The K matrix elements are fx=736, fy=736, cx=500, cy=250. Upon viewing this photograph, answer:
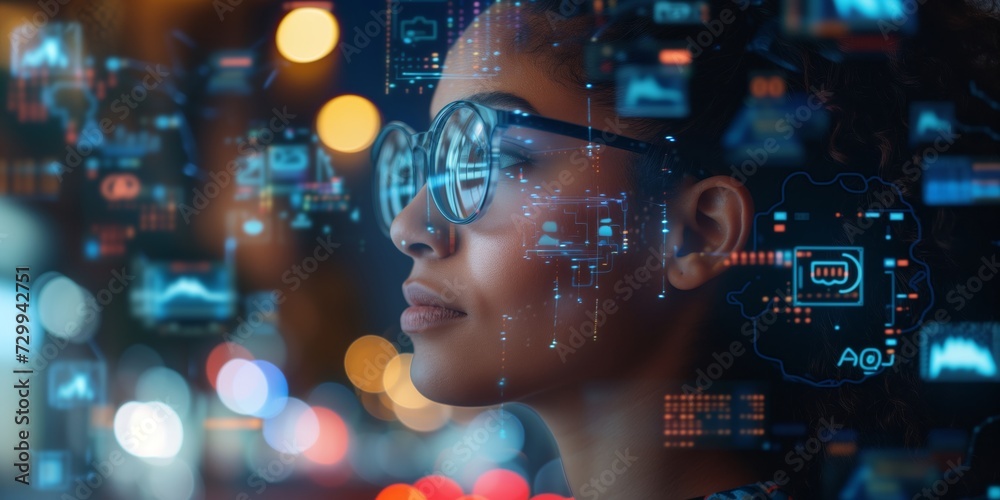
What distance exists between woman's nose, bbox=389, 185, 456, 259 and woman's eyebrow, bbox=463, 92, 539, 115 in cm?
18

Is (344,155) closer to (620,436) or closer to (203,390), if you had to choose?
(203,390)

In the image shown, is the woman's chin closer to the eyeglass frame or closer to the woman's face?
the woman's face

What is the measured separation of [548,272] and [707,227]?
10.7 inches

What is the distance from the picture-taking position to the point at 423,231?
1.27m

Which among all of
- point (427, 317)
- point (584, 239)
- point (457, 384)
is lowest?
point (457, 384)

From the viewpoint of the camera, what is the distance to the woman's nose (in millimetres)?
1258

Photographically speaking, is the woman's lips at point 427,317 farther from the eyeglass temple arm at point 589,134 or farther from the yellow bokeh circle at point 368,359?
the eyeglass temple arm at point 589,134

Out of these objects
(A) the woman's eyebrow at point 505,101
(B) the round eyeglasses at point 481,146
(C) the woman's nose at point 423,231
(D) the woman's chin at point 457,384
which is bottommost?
(D) the woman's chin at point 457,384

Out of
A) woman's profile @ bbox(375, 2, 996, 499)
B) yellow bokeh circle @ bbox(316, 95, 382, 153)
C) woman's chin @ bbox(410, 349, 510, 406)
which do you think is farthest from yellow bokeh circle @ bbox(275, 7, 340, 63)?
woman's chin @ bbox(410, 349, 510, 406)

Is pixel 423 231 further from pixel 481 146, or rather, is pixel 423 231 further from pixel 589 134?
pixel 589 134

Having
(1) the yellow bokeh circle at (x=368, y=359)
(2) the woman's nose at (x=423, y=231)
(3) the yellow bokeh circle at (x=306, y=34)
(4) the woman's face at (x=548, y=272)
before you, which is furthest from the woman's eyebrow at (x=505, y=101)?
(1) the yellow bokeh circle at (x=368, y=359)

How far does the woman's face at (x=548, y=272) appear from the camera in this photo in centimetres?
120

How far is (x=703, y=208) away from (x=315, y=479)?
0.93 metres

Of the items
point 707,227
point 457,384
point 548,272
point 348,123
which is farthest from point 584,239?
point 348,123
